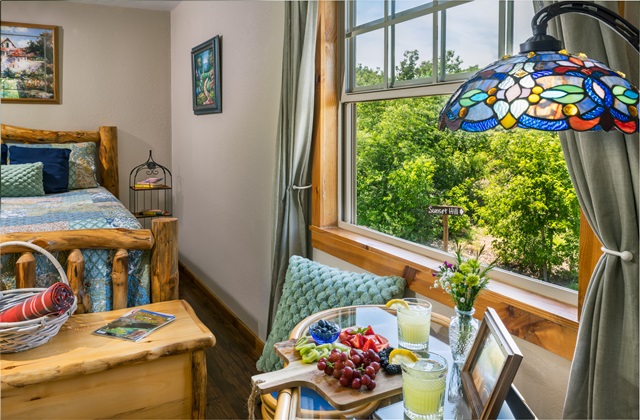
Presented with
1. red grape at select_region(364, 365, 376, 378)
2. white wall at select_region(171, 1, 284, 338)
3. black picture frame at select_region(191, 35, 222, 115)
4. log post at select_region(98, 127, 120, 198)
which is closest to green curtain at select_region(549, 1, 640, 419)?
red grape at select_region(364, 365, 376, 378)

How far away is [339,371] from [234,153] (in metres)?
2.52

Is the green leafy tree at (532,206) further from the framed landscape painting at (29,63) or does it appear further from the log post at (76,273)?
the framed landscape painting at (29,63)

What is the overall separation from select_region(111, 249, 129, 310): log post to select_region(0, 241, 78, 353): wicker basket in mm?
321

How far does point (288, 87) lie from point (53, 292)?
137 centimetres

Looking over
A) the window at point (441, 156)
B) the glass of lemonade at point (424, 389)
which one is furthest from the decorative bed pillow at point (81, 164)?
the glass of lemonade at point (424, 389)

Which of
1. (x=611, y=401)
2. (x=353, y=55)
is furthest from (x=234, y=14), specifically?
(x=611, y=401)

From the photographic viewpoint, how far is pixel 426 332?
1.36 m

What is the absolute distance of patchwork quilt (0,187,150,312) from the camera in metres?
2.16

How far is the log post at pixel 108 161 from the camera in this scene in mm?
4660

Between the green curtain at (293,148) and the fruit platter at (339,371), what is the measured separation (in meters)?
1.21

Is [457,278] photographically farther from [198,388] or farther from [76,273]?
[76,273]

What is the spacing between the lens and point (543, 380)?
1362 mm

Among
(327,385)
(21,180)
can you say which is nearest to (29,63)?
(21,180)

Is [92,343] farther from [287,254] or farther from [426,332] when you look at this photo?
[426,332]
